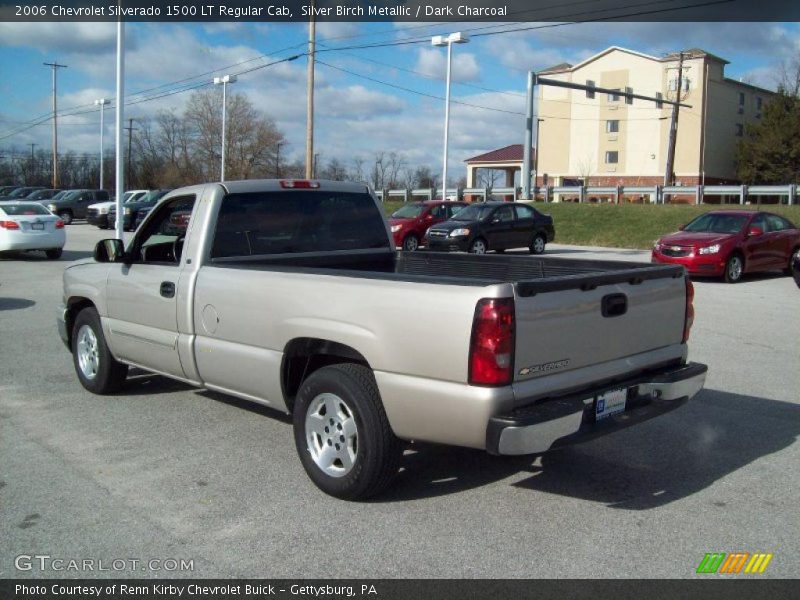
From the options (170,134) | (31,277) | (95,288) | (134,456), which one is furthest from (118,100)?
(170,134)

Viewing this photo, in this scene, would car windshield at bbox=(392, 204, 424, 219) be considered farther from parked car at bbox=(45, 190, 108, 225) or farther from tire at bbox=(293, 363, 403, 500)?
parked car at bbox=(45, 190, 108, 225)

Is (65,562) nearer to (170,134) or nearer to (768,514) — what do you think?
(768,514)

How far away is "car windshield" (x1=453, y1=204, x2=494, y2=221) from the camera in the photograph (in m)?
23.5

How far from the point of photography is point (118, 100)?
2327 cm

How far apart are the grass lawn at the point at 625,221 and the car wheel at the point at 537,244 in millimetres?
6095

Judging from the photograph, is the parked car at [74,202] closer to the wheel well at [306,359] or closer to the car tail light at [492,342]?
the wheel well at [306,359]

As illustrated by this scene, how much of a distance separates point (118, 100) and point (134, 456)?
797 inches

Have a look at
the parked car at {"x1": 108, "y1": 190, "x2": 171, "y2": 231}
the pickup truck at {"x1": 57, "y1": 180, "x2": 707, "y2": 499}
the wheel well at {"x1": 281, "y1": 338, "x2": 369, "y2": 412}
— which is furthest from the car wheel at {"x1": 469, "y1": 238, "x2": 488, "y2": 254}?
the wheel well at {"x1": 281, "y1": 338, "x2": 369, "y2": 412}

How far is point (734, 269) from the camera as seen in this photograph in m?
17.2

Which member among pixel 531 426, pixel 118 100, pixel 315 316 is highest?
pixel 118 100

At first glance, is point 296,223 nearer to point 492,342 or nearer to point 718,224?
point 492,342

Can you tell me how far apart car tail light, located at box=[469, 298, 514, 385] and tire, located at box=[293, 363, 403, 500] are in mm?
710

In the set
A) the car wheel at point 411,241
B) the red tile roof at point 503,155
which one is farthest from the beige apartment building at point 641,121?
the car wheel at point 411,241

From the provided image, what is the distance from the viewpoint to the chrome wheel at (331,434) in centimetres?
457
